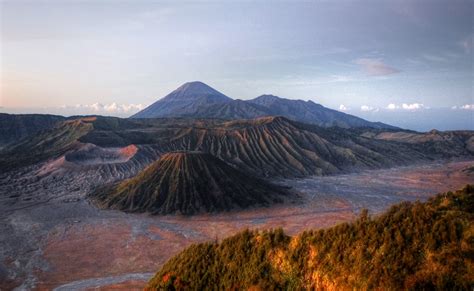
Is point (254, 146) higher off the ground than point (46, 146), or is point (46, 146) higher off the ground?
point (254, 146)

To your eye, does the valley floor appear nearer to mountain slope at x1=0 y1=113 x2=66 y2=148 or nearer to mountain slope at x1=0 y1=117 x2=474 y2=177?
mountain slope at x1=0 y1=117 x2=474 y2=177

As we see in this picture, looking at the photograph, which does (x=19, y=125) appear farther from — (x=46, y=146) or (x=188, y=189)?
(x=188, y=189)

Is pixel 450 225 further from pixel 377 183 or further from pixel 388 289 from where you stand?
pixel 377 183

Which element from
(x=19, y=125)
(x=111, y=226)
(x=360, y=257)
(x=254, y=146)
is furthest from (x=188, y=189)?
(x=19, y=125)

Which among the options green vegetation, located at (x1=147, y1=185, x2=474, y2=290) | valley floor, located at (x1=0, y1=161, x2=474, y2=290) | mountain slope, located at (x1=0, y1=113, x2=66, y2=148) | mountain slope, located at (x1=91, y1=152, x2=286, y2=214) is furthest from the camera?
mountain slope, located at (x1=0, y1=113, x2=66, y2=148)

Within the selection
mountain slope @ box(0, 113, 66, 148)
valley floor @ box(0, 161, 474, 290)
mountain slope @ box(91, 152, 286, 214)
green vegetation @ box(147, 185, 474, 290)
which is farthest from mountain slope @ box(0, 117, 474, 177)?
green vegetation @ box(147, 185, 474, 290)

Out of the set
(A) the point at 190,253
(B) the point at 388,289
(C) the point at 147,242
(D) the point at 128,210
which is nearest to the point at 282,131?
(D) the point at 128,210
